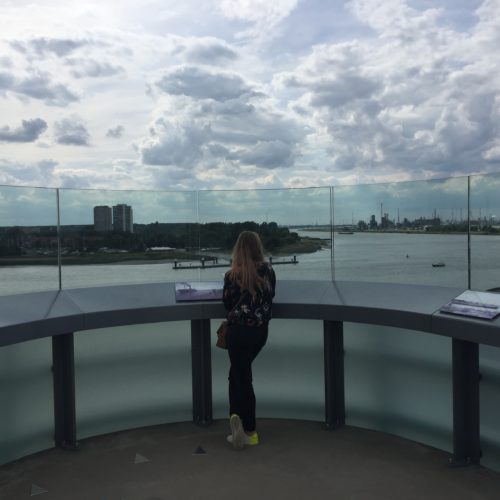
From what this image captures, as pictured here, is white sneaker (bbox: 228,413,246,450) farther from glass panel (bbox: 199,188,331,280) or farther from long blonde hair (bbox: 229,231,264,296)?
glass panel (bbox: 199,188,331,280)

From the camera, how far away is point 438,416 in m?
4.01

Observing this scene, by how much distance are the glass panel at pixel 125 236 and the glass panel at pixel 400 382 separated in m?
1.78

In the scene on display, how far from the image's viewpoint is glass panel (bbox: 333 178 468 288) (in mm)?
4512

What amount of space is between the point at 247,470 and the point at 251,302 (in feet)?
3.88

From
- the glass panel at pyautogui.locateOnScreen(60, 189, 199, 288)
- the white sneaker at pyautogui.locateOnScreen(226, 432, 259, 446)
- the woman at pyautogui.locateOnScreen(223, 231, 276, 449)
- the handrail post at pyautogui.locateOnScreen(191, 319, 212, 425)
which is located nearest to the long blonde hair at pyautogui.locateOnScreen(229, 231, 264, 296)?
the woman at pyautogui.locateOnScreen(223, 231, 276, 449)

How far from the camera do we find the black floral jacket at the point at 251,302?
384 centimetres

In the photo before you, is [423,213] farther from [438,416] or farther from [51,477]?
[51,477]

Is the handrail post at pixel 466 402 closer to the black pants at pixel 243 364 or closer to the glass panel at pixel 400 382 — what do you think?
the glass panel at pixel 400 382

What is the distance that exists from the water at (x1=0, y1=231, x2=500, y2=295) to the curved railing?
194 millimetres

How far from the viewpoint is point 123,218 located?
4.99 metres

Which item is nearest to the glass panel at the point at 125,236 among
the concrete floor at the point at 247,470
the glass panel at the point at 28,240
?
the glass panel at the point at 28,240

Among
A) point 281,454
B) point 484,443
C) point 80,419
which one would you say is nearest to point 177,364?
point 80,419

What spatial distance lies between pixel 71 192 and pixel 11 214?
21.1 inches

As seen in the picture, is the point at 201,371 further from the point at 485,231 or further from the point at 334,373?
the point at 485,231
